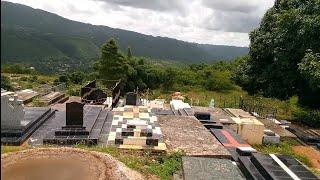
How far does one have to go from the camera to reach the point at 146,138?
12523 mm

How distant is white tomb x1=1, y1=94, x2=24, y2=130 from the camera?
520 inches


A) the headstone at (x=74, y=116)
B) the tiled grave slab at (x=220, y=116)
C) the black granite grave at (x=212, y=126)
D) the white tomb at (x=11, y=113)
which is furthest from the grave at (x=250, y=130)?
the white tomb at (x=11, y=113)

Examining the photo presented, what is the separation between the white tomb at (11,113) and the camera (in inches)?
520

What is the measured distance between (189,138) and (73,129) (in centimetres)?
391

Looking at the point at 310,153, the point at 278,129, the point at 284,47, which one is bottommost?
the point at 310,153

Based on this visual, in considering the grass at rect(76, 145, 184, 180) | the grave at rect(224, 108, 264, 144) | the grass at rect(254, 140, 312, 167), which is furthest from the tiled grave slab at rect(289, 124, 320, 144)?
the grass at rect(76, 145, 184, 180)

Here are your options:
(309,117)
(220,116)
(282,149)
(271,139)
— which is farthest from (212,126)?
(309,117)

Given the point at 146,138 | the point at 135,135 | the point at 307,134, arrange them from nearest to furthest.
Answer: the point at 146,138, the point at 135,135, the point at 307,134

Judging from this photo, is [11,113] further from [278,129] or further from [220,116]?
[278,129]

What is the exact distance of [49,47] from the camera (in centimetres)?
16962

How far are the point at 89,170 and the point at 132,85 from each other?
30.2 meters

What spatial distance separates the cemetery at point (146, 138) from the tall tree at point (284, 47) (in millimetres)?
4327

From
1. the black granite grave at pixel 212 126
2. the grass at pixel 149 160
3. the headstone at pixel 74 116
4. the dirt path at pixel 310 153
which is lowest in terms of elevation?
the dirt path at pixel 310 153

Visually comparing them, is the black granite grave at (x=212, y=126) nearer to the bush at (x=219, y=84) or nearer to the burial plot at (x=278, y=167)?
the burial plot at (x=278, y=167)
